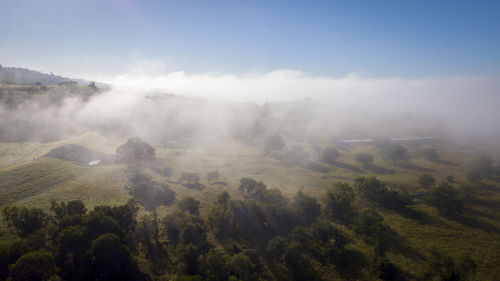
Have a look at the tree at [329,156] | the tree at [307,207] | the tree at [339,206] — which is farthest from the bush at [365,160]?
the tree at [307,207]

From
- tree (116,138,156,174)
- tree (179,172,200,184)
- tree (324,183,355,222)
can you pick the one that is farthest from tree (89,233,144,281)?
tree (116,138,156,174)

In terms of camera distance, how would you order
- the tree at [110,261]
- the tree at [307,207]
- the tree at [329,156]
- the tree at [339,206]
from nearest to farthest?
the tree at [110,261] → the tree at [307,207] → the tree at [339,206] → the tree at [329,156]

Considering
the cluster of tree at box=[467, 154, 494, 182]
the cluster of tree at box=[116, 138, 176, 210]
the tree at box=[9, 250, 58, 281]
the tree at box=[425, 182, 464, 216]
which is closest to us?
the tree at box=[9, 250, 58, 281]

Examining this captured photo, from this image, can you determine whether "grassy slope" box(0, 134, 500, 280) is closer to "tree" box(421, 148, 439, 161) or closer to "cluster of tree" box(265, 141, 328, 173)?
"cluster of tree" box(265, 141, 328, 173)

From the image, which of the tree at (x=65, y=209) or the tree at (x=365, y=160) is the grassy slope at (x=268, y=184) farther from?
the tree at (x=65, y=209)

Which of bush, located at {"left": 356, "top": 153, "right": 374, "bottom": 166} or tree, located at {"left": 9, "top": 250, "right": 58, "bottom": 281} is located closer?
tree, located at {"left": 9, "top": 250, "right": 58, "bottom": 281}
